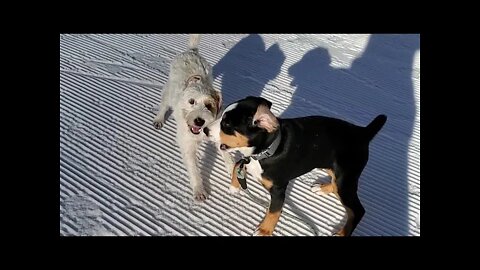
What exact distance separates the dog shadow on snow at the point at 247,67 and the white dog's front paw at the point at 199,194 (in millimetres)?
1218

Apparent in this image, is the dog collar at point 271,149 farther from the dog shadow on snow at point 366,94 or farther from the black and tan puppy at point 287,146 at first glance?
the dog shadow on snow at point 366,94

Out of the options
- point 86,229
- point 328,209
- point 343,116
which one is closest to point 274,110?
point 343,116

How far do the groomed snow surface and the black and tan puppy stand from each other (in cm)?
29

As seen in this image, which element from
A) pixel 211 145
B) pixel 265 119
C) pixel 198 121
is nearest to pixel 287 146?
pixel 265 119

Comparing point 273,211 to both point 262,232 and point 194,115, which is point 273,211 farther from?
point 194,115

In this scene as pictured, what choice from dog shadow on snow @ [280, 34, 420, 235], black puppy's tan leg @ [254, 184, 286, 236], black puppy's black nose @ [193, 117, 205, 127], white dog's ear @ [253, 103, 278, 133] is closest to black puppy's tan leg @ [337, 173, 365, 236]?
dog shadow on snow @ [280, 34, 420, 235]

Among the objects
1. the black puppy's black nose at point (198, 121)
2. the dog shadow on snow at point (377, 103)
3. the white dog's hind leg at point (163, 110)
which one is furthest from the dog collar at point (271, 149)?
the white dog's hind leg at point (163, 110)

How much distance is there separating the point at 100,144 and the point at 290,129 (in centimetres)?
166

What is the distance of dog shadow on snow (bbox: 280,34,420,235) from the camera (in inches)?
117

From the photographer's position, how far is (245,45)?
5.27 m

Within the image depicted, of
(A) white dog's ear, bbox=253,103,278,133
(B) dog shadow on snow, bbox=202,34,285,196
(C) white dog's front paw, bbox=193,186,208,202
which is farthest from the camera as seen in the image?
(B) dog shadow on snow, bbox=202,34,285,196

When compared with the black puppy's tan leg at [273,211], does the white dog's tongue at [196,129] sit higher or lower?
higher

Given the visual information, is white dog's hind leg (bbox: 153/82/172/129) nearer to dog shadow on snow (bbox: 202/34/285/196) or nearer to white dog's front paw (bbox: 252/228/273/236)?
dog shadow on snow (bbox: 202/34/285/196)

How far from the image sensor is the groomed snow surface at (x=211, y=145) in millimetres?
2746
